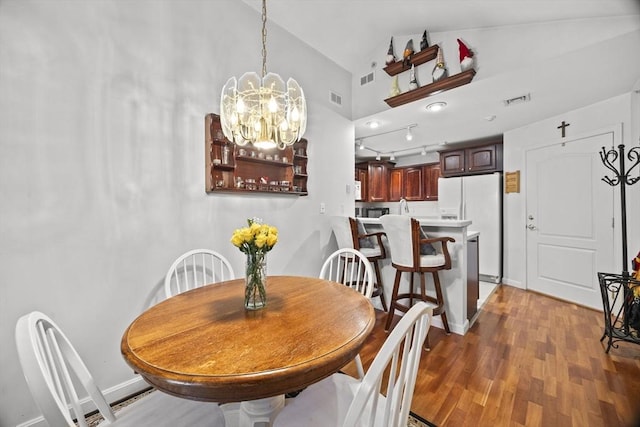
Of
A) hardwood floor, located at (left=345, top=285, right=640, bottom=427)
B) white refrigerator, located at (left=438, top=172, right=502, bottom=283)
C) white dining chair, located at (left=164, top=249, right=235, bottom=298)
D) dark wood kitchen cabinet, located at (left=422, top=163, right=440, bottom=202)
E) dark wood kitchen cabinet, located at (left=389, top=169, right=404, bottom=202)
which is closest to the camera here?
hardwood floor, located at (left=345, top=285, right=640, bottom=427)

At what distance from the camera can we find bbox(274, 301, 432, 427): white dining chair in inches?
22.2

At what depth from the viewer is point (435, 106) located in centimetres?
293

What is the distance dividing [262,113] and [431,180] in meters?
4.54

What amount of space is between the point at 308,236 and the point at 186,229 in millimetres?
1315

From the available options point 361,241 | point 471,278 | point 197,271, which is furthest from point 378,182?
point 197,271

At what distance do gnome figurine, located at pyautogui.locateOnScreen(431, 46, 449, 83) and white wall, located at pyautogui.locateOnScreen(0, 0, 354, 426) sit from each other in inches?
74.3

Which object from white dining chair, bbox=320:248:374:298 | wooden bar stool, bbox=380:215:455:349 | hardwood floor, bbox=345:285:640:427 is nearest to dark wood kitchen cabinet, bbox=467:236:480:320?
hardwood floor, bbox=345:285:640:427

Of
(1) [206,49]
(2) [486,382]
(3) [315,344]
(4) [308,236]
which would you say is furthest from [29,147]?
(2) [486,382]

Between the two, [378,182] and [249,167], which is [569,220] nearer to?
[378,182]

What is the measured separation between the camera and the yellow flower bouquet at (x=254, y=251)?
107 cm

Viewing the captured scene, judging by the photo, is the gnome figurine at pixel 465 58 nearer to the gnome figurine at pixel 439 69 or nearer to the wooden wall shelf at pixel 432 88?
the wooden wall shelf at pixel 432 88

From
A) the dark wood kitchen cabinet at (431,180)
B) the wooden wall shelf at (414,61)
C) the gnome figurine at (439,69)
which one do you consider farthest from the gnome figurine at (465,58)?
the dark wood kitchen cabinet at (431,180)

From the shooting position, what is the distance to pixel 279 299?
1237mm

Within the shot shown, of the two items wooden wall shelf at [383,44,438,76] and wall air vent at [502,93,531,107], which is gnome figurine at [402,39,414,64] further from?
wall air vent at [502,93,531,107]
